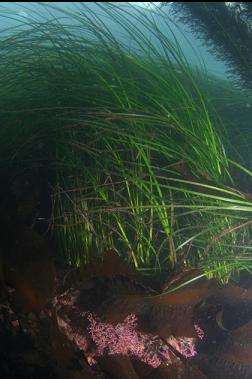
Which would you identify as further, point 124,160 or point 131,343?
point 124,160

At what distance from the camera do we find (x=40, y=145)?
198 cm

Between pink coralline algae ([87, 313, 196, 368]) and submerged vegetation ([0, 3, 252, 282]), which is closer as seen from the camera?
pink coralline algae ([87, 313, 196, 368])

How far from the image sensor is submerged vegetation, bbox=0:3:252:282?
Result: 162cm

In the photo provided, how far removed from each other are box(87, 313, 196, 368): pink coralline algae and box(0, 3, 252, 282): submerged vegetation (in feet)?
1.22

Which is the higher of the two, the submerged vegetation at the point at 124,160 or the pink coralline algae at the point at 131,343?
the submerged vegetation at the point at 124,160

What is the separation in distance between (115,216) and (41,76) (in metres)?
1.34

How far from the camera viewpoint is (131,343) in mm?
1383

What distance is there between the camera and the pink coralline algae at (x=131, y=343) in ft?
4.47

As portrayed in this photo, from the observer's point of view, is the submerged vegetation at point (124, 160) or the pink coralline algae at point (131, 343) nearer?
the pink coralline algae at point (131, 343)

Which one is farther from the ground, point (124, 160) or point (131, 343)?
point (124, 160)

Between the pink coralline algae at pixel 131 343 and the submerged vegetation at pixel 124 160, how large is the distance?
1.22 ft

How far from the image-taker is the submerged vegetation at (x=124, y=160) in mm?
1625

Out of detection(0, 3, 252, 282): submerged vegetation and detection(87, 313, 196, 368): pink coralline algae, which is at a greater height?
detection(0, 3, 252, 282): submerged vegetation

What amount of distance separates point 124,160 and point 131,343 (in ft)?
3.21
